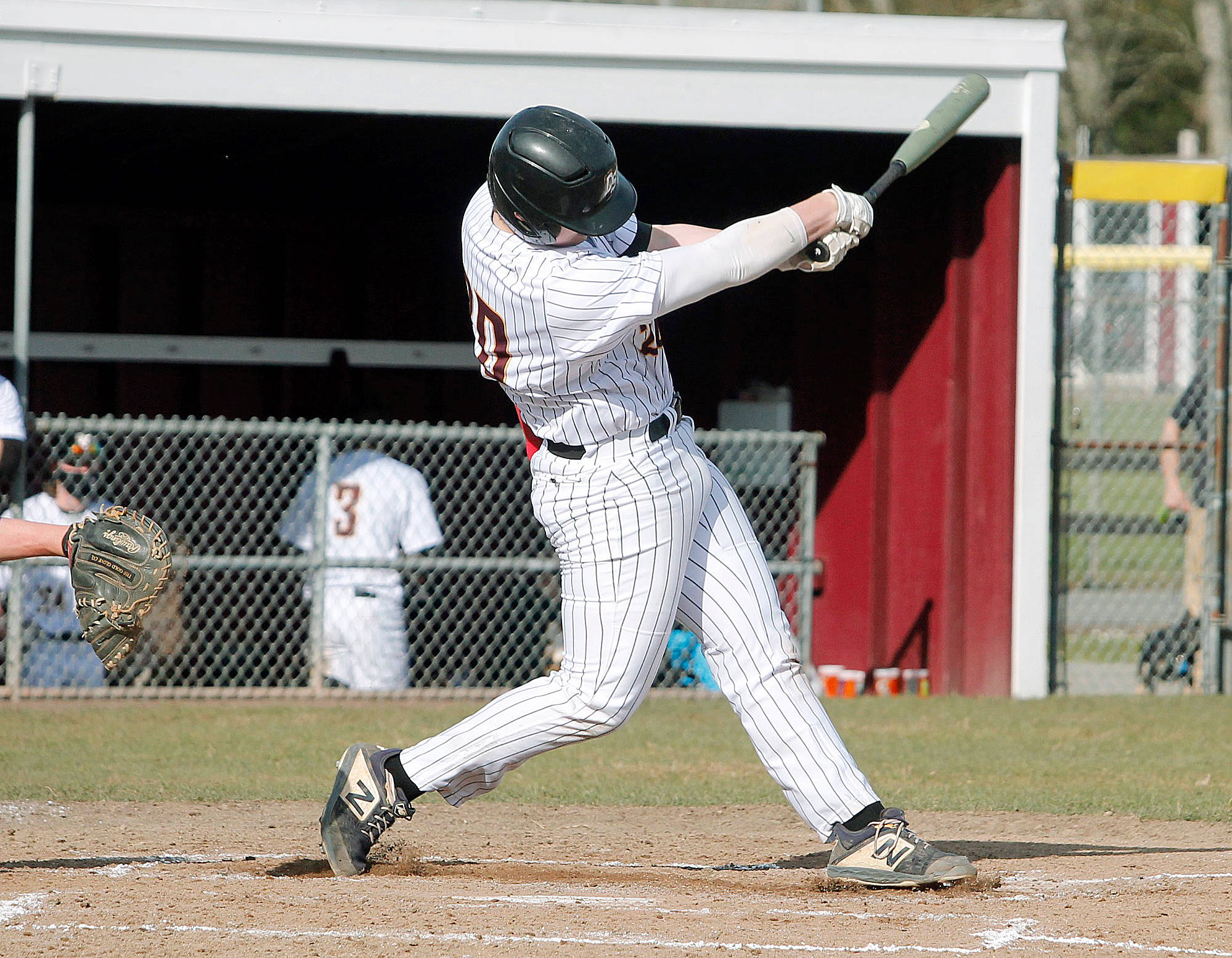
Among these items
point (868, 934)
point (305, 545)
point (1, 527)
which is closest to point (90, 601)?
point (1, 527)

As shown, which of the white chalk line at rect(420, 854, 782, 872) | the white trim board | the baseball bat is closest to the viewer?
the baseball bat

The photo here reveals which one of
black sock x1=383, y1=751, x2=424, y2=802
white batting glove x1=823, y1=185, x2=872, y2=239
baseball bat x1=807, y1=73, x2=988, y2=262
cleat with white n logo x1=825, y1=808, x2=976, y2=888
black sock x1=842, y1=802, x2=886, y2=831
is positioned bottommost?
cleat with white n logo x1=825, y1=808, x2=976, y2=888

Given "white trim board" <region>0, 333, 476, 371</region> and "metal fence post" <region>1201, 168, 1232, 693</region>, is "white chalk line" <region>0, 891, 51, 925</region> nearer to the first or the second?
"metal fence post" <region>1201, 168, 1232, 693</region>

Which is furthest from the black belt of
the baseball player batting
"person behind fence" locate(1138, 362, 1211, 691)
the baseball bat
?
"person behind fence" locate(1138, 362, 1211, 691)

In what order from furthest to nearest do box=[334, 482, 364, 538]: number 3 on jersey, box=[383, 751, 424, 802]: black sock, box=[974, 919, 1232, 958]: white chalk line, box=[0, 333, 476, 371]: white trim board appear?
box=[0, 333, 476, 371]: white trim board, box=[334, 482, 364, 538]: number 3 on jersey, box=[383, 751, 424, 802]: black sock, box=[974, 919, 1232, 958]: white chalk line

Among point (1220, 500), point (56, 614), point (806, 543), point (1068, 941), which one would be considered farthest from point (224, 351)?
point (1068, 941)

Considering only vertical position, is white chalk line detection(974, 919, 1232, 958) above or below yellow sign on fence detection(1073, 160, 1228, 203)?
below

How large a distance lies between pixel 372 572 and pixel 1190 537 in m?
4.07

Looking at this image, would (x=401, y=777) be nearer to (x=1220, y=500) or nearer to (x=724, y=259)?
(x=724, y=259)

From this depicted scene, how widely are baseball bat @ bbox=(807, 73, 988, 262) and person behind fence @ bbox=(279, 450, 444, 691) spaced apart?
149 inches

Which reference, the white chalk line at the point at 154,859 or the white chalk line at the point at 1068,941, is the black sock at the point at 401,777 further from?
the white chalk line at the point at 1068,941

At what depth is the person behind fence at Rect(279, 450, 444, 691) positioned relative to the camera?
24.4ft

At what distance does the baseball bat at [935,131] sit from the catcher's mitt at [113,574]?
182cm

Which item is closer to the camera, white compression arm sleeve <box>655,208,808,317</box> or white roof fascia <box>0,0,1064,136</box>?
white compression arm sleeve <box>655,208,808,317</box>
